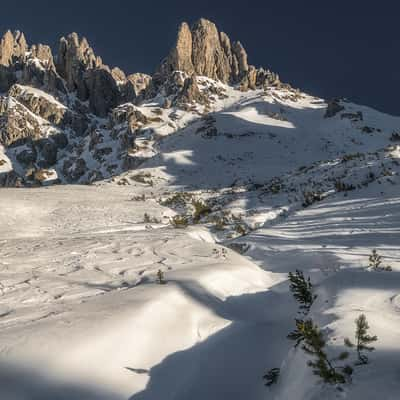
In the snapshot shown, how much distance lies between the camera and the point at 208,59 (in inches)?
3501

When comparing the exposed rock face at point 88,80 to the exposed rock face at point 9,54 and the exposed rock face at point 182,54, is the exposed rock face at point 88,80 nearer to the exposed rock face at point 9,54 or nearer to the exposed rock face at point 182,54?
the exposed rock face at point 9,54

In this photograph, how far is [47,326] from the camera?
10.7 ft

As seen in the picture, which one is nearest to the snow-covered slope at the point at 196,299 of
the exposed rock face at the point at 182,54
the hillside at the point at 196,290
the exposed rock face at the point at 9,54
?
the hillside at the point at 196,290

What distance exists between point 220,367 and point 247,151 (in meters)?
40.7

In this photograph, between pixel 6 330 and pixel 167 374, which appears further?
pixel 6 330

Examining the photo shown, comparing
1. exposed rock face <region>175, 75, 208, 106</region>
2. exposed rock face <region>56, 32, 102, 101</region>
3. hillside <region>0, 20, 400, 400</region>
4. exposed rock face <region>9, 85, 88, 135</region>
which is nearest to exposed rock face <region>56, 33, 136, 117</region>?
exposed rock face <region>56, 32, 102, 101</region>

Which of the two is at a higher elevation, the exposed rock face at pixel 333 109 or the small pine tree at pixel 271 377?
the exposed rock face at pixel 333 109

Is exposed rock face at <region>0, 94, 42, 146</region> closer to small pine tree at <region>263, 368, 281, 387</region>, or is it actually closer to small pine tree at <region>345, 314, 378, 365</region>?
small pine tree at <region>263, 368, 281, 387</region>

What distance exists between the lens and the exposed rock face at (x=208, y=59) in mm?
84938

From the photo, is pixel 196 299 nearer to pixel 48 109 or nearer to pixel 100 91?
pixel 48 109

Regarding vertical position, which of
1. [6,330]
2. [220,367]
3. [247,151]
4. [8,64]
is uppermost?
[8,64]

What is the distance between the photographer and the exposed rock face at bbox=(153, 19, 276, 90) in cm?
8494

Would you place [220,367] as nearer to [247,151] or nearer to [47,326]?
[47,326]

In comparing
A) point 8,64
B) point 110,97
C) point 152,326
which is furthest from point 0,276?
point 8,64
